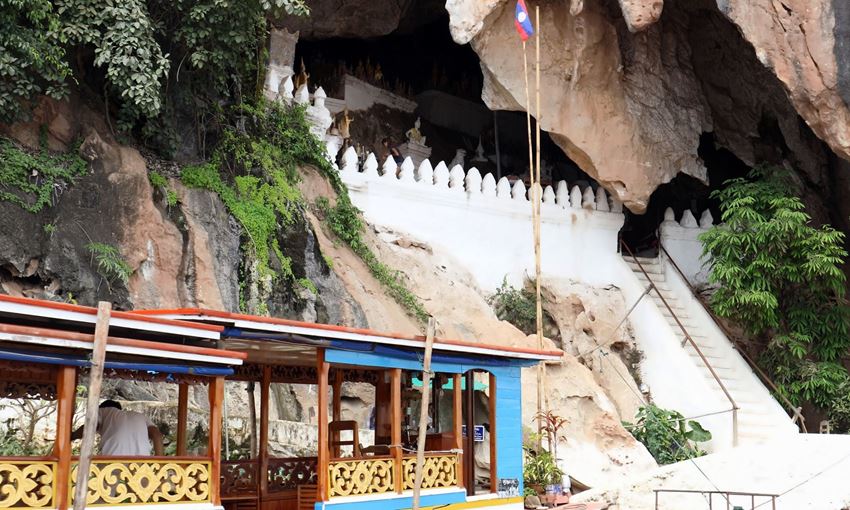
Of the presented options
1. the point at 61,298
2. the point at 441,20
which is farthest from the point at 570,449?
the point at 441,20

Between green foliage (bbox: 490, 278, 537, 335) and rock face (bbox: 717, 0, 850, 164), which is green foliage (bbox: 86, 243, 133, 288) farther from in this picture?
rock face (bbox: 717, 0, 850, 164)

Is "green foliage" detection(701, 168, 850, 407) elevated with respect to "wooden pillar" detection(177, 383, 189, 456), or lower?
elevated

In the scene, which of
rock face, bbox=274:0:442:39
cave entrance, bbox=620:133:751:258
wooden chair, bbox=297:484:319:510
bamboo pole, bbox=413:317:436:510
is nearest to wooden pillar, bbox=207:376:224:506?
bamboo pole, bbox=413:317:436:510

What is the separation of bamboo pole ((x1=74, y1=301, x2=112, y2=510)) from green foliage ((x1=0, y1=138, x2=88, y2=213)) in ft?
19.9

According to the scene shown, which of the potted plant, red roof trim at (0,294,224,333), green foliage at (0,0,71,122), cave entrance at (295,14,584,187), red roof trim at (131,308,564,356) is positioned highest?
cave entrance at (295,14,584,187)

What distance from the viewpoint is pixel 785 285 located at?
17.8m

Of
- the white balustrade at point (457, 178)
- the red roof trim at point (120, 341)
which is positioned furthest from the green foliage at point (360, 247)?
the red roof trim at point (120, 341)

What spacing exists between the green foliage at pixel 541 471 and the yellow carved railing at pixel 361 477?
3955mm

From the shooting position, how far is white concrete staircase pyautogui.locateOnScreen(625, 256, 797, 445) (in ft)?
54.3

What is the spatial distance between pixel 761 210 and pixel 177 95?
34.0 ft

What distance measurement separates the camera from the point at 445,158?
2250 centimetres

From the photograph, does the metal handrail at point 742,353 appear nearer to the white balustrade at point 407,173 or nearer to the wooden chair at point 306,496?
the white balustrade at point 407,173

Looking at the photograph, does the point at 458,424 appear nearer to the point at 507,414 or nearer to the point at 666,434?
the point at 507,414

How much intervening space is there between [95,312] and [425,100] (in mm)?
17045
